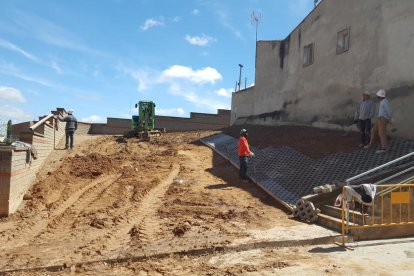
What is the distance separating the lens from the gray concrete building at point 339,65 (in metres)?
11.8

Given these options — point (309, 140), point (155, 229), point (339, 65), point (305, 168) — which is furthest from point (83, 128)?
point (155, 229)

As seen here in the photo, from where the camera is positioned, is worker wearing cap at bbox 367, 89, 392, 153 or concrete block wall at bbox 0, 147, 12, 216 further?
worker wearing cap at bbox 367, 89, 392, 153

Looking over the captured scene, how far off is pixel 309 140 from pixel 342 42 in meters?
4.03

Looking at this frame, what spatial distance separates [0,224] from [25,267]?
339cm

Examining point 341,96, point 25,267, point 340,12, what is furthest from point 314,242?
point 340,12

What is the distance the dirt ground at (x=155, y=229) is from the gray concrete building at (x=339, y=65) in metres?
4.90

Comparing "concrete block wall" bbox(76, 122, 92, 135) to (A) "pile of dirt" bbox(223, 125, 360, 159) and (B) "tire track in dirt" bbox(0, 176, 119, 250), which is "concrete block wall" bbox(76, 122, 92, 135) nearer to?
(A) "pile of dirt" bbox(223, 125, 360, 159)

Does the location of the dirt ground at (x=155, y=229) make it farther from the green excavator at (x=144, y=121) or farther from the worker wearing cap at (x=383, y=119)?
the green excavator at (x=144, y=121)

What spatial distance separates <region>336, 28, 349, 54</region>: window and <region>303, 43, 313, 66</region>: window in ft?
6.96

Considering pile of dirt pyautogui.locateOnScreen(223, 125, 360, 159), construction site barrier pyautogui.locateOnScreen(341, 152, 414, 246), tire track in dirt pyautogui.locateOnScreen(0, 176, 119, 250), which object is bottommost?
tire track in dirt pyautogui.locateOnScreen(0, 176, 119, 250)

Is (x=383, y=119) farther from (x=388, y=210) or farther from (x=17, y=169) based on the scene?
(x=17, y=169)

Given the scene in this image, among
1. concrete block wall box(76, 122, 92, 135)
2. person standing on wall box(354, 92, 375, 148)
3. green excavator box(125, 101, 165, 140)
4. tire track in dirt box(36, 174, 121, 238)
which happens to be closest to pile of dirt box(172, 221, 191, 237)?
tire track in dirt box(36, 174, 121, 238)

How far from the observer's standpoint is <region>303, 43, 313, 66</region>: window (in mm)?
17556

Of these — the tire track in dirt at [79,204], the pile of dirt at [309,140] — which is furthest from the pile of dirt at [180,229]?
the pile of dirt at [309,140]
